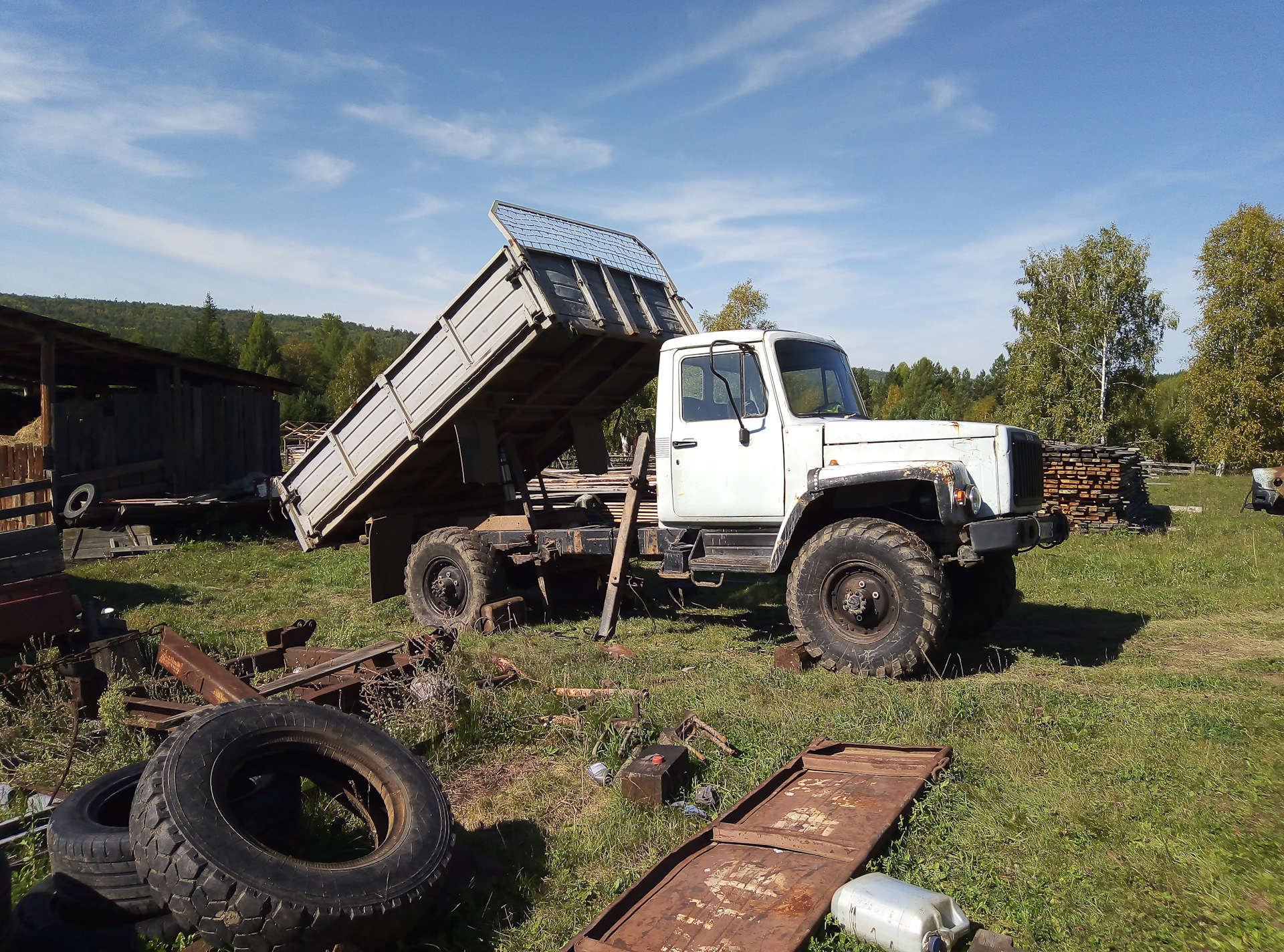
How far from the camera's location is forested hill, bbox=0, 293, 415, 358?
88250mm

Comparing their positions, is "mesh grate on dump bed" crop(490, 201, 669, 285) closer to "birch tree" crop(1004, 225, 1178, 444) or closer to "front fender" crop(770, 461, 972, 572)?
"front fender" crop(770, 461, 972, 572)

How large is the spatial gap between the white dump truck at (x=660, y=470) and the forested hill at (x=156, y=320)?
70.5 metres

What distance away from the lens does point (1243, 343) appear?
29438 mm

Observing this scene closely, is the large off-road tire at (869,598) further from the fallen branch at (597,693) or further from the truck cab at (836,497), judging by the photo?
the fallen branch at (597,693)

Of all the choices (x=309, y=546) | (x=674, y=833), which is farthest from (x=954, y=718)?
(x=309, y=546)

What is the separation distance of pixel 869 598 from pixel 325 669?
352cm

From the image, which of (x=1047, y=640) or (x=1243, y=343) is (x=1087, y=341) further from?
(x=1047, y=640)

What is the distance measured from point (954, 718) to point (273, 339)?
7958 centimetres

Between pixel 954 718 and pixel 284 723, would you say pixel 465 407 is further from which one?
pixel 954 718

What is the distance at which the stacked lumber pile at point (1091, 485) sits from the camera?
14.0 meters

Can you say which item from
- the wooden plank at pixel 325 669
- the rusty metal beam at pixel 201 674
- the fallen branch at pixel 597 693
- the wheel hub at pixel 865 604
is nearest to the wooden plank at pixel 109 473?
the rusty metal beam at pixel 201 674

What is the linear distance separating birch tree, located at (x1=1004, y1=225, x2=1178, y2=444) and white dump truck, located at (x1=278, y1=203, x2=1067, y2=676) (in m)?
29.6

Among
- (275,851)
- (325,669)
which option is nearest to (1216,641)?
(325,669)

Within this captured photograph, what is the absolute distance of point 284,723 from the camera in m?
3.24
